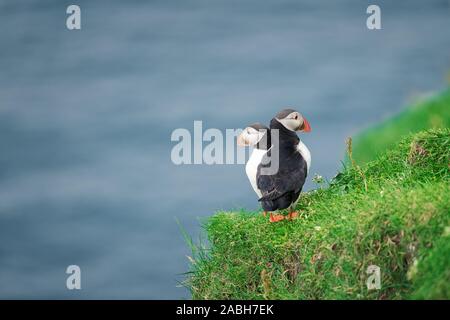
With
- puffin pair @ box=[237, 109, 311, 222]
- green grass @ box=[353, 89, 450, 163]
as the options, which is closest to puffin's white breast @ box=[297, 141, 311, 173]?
puffin pair @ box=[237, 109, 311, 222]

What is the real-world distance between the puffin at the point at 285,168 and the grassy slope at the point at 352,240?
0.19 metres

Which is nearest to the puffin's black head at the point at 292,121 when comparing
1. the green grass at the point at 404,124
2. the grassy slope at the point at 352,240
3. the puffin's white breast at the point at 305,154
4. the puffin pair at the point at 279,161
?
the puffin pair at the point at 279,161

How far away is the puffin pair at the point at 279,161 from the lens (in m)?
6.08

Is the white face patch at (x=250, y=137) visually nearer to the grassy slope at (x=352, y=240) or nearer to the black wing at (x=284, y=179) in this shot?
the black wing at (x=284, y=179)

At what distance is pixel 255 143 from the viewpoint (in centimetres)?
639

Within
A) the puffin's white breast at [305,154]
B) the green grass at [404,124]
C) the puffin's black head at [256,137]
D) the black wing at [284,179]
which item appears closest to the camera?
the black wing at [284,179]

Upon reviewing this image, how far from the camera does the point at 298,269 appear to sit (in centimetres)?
586

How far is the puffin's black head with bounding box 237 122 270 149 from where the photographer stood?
6.35 metres

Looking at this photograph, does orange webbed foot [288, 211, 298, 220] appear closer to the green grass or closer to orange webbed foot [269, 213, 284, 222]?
orange webbed foot [269, 213, 284, 222]

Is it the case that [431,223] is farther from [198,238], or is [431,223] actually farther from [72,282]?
[72,282]

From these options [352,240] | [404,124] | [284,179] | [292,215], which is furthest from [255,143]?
[404,124]

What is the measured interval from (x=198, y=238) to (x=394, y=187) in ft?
4.63

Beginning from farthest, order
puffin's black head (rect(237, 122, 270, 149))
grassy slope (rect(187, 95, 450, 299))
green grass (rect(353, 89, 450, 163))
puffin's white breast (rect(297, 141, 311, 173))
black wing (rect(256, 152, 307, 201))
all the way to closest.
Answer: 1. green grass (rect(353, 89, 450, 163))
2. puffin's black head (rect(237, 122, 270, 149))
3. puffin's white breast (rect(297, 141, 311, 173))
4. black wing (rect(256, 152, 307, 201))
5. grassy slope (rect(187, 95, 450, 299))
